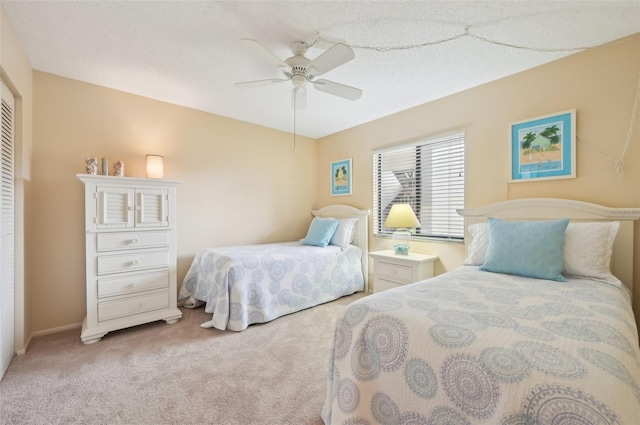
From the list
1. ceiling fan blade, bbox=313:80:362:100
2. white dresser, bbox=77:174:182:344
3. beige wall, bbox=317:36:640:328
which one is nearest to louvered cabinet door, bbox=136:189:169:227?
white dresser, bbox=77:174:182:344


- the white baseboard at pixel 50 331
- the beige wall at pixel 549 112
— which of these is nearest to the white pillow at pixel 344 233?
the beige wall at pixel 549 112

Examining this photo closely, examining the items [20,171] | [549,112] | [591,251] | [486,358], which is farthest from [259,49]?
[591,251]

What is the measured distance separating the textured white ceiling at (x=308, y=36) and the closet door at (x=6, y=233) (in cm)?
60

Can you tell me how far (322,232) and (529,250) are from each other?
7.21 ft

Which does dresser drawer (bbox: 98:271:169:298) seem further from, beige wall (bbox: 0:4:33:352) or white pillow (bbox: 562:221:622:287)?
white pillow (bbox: 562:221:622:287)

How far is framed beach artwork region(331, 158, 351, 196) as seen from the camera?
4027mm

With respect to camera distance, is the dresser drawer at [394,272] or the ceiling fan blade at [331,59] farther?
the dresser drawer at [394,272]

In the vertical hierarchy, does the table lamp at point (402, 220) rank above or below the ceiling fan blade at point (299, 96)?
below

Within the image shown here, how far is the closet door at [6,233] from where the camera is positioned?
177cm

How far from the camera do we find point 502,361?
2.80 feet

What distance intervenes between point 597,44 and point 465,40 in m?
0.98

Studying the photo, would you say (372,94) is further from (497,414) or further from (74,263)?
(74,263)

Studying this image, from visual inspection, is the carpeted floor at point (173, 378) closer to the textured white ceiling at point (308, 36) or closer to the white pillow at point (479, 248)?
the white pillow at point (479, 248)

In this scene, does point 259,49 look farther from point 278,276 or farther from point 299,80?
point 278,276
